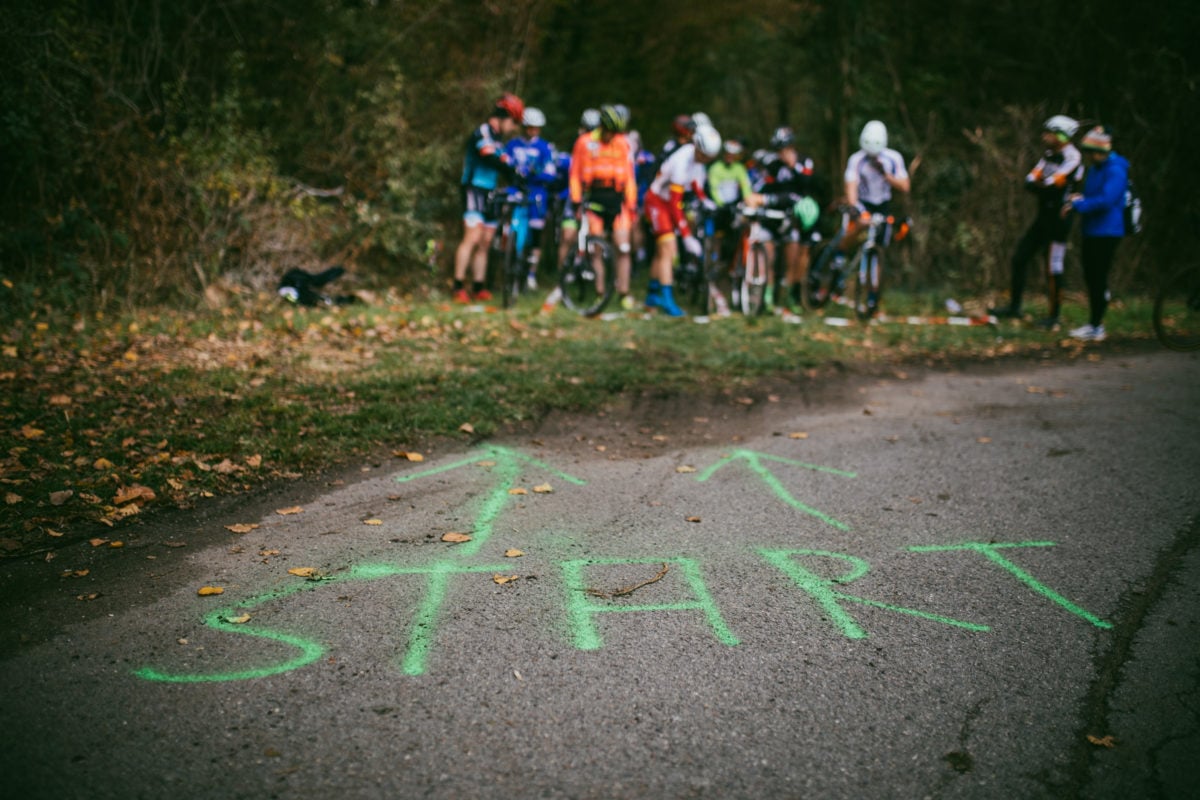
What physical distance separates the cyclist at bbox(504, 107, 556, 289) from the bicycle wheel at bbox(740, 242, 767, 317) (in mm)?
2722

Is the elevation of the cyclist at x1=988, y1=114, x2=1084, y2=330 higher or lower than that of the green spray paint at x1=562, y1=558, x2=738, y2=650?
higher

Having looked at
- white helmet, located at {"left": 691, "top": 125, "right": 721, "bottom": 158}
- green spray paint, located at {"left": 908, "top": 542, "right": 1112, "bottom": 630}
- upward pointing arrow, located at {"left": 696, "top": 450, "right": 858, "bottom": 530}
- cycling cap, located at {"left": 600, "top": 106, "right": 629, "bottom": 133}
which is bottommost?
green spray paint, located at {"left": 908, "top": 542, "right": 1112, "bottom": 630}

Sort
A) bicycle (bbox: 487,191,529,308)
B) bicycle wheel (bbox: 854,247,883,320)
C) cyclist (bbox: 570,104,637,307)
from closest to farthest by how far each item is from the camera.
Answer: cyclist (bbox: 570,104,637,307) < bicycle (bbox: 487,191,529,308) < bicycle wheel (bbox: 854,247,883,320)

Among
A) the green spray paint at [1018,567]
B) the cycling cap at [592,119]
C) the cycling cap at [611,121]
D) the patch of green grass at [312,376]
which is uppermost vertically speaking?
the cycling cap at [592,119]

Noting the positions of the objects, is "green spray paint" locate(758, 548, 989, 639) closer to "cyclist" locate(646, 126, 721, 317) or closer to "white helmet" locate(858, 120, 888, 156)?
"cyclist" locate(646, 126, 721, 317)

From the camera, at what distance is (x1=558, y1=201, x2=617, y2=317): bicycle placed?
1046 cm

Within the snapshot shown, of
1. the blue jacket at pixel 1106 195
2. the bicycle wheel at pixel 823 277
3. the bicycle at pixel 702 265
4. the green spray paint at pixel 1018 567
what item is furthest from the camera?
the bicycle wheel at pixel 823 277

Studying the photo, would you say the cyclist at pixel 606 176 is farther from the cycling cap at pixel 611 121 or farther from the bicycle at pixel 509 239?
the bicycle at pixel 509 239

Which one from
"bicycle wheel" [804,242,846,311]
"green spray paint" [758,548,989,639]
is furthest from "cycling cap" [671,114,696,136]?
"green spray paint" [758,548,989,639]

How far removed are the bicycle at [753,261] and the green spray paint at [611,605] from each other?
25.1 feet

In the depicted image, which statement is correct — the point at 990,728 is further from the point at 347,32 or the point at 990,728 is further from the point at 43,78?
the point at 347,32

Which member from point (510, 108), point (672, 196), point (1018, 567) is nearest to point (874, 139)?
point (672, 196)

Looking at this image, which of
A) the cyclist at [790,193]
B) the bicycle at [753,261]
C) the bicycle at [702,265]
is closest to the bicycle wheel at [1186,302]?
the cyclist at [790,193]

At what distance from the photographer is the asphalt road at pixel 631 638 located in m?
2.47
